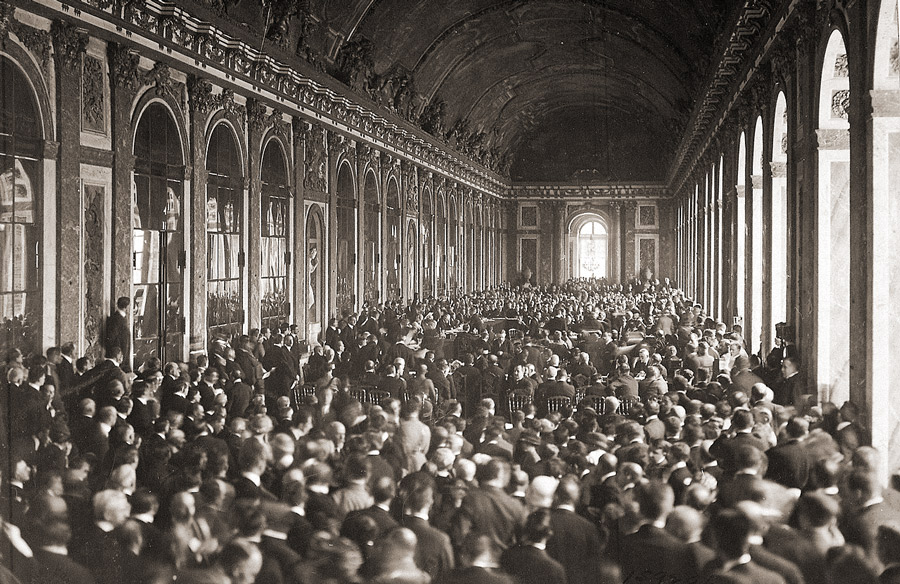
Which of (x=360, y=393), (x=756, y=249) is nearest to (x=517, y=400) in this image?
(x=360, y=393)

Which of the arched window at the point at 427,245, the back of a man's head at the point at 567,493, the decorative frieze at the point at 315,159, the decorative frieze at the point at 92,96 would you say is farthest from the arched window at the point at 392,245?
the back of a man's head at the point at 567,493

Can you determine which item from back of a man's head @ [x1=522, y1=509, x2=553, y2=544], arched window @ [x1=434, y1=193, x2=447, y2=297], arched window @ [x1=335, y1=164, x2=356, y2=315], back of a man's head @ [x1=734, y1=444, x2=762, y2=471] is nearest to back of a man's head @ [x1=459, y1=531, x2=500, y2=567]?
back of a man's head @ [x1=522, y1=509, x2=553, y2=544]

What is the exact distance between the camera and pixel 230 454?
7.85 meters

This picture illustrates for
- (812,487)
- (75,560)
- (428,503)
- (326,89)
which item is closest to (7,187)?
(75,560)

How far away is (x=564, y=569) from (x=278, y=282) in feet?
52.5

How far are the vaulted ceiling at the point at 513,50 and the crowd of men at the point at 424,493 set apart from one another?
12790 millimetres

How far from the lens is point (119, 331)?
545 inches

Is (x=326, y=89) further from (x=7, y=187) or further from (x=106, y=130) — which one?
(x=7, y=187)

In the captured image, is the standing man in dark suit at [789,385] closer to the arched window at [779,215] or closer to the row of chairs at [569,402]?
the row of chairs at [569,402]

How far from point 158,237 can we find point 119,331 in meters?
2.37

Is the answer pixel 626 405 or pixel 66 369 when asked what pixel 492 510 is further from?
pixel 66 369

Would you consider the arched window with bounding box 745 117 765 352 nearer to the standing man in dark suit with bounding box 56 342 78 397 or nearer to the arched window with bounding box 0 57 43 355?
the standing man in dark suit with bounding box 56 342 78 397

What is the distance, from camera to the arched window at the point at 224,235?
17.6m

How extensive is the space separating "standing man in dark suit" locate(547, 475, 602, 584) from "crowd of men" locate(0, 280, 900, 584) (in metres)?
0.01
